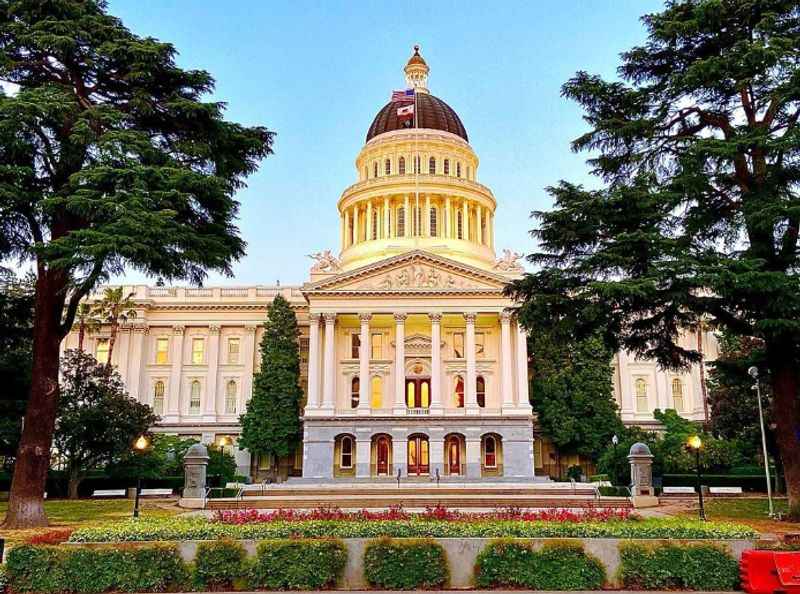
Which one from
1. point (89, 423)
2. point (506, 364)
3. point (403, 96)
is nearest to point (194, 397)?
point (89, 423)

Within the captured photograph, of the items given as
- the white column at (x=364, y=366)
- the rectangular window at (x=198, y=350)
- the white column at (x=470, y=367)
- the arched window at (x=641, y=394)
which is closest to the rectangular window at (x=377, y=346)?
the white column at (x=364, y=366)

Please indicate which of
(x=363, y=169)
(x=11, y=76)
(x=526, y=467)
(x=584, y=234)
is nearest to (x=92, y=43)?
(x=11, y=76)

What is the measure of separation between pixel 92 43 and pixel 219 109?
4.33 m

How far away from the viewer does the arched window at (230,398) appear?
200ft

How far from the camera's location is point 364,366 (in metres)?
54.7

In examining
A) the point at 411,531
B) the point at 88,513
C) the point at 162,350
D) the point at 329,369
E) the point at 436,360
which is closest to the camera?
the point at 411,531

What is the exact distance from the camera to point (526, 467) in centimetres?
5222

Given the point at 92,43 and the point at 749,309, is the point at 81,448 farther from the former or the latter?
the point at 749,309

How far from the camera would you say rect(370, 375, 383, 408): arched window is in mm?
56625

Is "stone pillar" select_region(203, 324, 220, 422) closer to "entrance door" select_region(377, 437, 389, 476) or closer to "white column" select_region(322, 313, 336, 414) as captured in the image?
"white column" select_region(322, 313, 336, 414)

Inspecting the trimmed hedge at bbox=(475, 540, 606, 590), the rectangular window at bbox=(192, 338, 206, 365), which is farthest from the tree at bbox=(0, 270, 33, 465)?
the rectangular window at bbox=(192, 338, 206, 365)

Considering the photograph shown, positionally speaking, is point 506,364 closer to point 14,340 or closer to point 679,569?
point 14,340

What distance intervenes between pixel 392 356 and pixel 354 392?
3.97m

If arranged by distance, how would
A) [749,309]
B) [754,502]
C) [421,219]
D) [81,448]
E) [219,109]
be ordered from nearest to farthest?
[749,309] < [219,109] < [754,502] < [81,448] < [421,219]
